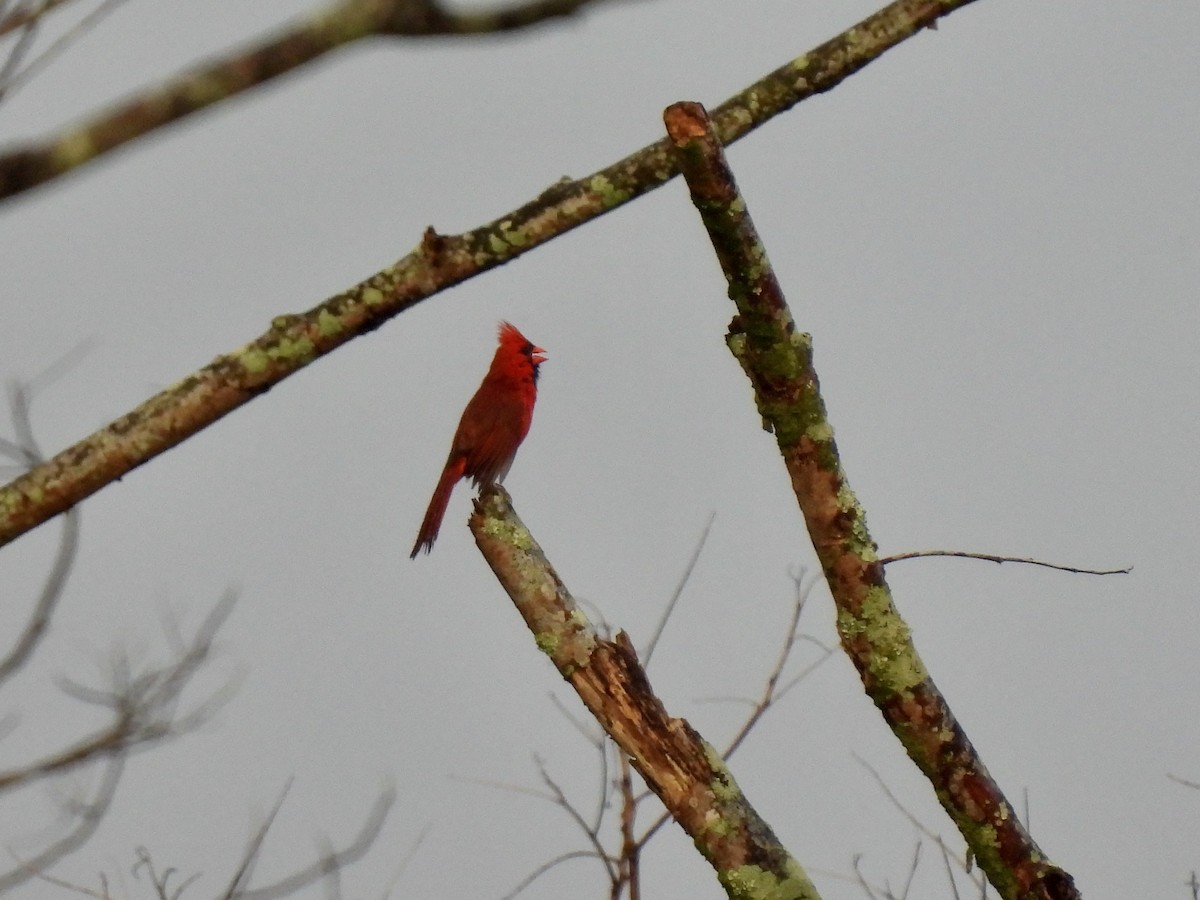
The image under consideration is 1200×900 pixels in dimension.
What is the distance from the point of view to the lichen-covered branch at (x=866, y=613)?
116 inches

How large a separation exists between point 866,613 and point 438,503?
2.82 meters

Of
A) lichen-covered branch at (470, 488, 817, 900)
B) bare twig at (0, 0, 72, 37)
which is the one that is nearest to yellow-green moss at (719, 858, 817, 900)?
lichen-covered branch at (470, 488, 817, 900)

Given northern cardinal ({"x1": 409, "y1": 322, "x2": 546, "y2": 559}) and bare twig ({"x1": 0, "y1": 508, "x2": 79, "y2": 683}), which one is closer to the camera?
bare twig ({"x1": 0, "y1": 508, "x2": 79, "y2": 683})

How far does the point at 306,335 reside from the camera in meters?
2.77

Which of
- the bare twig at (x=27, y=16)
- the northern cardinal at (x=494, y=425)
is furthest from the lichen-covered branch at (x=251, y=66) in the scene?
the northern cardinal at (x=494, y=425)

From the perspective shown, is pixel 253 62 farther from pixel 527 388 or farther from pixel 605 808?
pixel 527 388

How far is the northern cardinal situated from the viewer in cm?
561

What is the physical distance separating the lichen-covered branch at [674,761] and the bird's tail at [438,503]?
6.94 feet

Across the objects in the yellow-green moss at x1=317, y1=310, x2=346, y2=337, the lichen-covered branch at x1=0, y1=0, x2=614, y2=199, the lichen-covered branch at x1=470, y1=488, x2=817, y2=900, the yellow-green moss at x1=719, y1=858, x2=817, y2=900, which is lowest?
the lichen-covered branch at x1=0, y1=0, x2=614, y2=199

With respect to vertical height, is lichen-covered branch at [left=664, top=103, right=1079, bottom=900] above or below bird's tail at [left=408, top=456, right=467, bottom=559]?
below

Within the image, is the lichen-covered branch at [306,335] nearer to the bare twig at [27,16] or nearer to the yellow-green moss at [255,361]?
the yellow-green moss at [255,361]

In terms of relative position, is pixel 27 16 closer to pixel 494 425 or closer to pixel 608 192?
pixel 608 192

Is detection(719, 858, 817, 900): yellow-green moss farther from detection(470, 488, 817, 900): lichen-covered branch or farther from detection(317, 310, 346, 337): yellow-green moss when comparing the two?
detection(317, 310, 346, 337): yellow-green moss

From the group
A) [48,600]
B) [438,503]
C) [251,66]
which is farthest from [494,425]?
[251,66]
